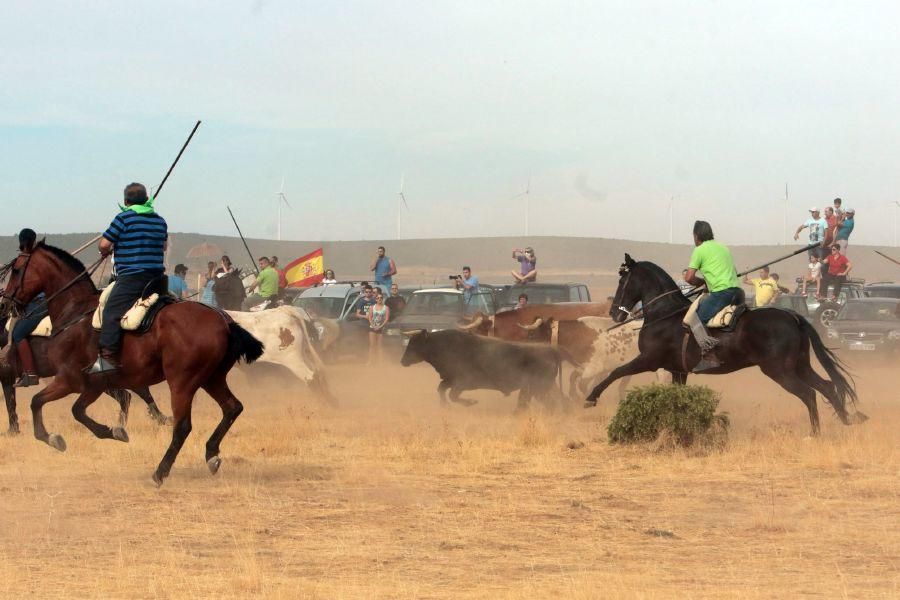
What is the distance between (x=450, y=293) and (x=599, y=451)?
578 inches

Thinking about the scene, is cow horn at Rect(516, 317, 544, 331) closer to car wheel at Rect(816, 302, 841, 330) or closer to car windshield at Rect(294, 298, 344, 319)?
car windshield at Rect(294, 298, 344, 319)

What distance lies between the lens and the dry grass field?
802cm

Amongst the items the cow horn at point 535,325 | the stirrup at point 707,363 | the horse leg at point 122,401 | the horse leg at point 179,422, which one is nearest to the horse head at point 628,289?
the stirrup at point 707,363

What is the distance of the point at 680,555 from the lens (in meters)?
8.82

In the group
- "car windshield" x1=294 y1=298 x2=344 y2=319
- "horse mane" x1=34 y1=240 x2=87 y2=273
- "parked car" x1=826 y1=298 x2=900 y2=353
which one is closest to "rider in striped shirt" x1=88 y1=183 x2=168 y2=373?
"horse mane" x1=34 y1=240 x2=87 y2=273

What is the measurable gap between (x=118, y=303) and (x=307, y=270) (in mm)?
22931

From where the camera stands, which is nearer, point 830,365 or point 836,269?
point 830,365

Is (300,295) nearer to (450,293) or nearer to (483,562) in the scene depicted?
(450,293)

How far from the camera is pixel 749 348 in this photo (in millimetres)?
15906

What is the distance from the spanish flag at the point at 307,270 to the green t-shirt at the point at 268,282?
22.1ft

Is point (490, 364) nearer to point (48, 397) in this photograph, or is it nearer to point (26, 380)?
point (26, 380)

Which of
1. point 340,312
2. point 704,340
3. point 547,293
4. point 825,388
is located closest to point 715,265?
point 704,340

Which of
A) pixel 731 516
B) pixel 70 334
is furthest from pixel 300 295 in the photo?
pixel 731 516

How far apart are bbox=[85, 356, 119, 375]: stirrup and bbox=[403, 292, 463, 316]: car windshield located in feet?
53.7
